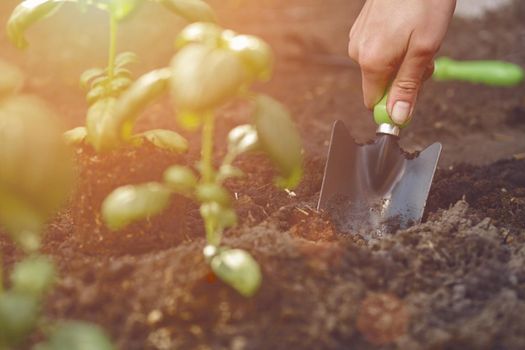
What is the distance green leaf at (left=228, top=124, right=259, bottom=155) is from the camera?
5.14 ft

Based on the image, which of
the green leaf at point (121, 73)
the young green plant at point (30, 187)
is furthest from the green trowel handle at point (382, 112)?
the young green plant at point (30, 187)

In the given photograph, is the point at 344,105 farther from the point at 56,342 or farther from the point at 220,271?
the point at 56,342

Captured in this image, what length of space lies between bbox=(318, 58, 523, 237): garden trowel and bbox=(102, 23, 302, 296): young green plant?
846mm

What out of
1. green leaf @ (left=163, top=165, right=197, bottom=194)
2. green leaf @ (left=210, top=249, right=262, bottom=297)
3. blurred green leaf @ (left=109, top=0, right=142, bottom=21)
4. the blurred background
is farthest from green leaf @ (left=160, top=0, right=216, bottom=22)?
the blurred background

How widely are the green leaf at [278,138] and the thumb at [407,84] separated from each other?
0.86m

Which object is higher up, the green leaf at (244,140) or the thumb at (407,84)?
the thumb at (407,84)

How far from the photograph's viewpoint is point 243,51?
1487 mm

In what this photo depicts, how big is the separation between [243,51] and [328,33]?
3.38m

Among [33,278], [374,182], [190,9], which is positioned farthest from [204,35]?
[374,182]

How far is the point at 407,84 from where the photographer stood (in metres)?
2.30

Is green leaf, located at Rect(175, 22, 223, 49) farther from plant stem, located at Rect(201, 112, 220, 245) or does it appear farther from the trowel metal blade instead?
Result: the trowel metal blade

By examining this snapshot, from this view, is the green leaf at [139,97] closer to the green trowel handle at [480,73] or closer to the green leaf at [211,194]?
the green leaf at [211,194]

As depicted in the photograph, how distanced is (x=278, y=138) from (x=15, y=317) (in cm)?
60

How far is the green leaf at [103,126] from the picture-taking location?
1.65 metres
